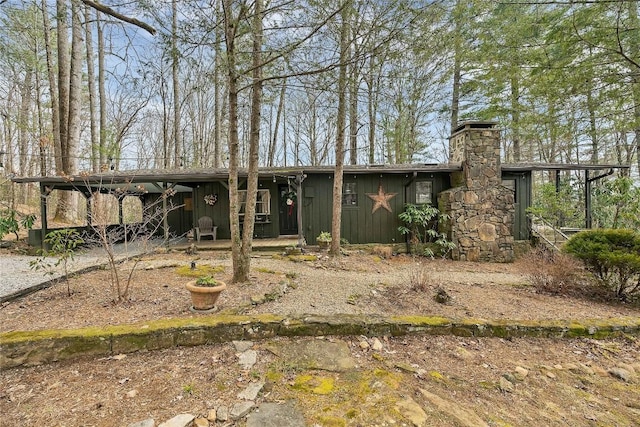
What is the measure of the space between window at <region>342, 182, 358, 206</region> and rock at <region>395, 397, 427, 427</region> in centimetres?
723

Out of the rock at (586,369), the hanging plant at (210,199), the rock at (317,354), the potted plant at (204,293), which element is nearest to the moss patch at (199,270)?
the potted plant at (204,293)

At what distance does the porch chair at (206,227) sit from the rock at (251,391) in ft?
24.5

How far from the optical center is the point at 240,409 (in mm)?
1867

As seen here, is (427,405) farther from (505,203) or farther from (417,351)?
(505,203)

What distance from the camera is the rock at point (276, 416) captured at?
1763 millimetres

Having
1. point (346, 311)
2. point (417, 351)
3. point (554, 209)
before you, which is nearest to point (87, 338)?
point (346, 311)

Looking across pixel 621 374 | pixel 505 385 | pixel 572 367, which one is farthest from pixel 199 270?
pixel 621 374

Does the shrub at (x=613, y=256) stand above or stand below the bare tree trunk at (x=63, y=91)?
below

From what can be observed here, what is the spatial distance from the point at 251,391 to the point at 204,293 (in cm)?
155

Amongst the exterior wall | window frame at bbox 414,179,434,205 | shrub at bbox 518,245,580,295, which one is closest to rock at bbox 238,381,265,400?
shrub at bbox 518,245,580,295

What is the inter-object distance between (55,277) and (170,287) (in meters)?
2.03

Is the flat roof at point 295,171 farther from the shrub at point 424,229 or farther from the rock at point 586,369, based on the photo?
the rock at point 586,369

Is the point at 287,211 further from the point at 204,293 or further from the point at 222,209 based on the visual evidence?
the point at 204,293

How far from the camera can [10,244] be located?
7.73 m
